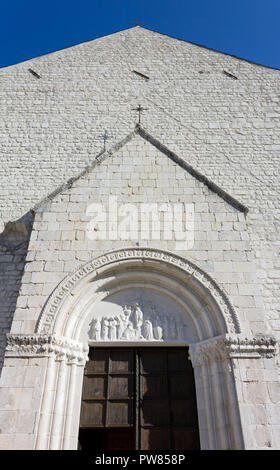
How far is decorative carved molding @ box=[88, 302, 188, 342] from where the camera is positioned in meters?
4.80

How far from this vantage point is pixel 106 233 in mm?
5109

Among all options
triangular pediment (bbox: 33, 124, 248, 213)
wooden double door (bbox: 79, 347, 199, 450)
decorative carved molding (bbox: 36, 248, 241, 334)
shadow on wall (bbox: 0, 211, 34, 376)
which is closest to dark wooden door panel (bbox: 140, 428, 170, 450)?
wooden double door (bbox: 79, 347, 199, 450)

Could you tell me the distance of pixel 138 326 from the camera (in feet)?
16.1

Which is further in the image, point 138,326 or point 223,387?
point 138,326

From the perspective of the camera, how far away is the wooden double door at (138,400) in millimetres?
4305

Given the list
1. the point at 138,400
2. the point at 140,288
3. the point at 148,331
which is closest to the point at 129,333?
the point at 148,331

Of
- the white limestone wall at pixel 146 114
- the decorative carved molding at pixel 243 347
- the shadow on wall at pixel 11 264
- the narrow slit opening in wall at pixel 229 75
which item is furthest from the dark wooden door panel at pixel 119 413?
the narrow slit opening in wall at pixel 229 75

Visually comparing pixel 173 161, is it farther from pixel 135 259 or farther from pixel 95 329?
Answer: pixel 95 329

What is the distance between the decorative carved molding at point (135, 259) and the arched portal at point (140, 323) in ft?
0.04

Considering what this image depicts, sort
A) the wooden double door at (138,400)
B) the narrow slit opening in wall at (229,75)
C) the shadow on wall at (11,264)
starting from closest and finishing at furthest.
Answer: the wooden double door at (138,400)
the shadow on wall at (11,264)
the narrow slit opening in wall at (229,75)

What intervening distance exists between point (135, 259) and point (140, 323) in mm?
937

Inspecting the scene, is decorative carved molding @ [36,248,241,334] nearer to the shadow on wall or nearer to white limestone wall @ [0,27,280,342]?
the shadow on wall

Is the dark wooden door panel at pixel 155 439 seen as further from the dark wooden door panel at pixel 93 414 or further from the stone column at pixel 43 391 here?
the stone column at pixel 43 391

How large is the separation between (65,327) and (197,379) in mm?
1888
